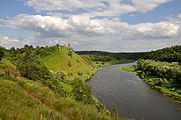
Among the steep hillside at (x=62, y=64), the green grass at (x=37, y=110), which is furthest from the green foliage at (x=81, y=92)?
the steep hillside at (x=62, y=64)

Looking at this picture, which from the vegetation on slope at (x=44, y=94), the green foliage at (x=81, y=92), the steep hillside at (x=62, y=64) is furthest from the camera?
the steep hillside at (x=62, y=64)

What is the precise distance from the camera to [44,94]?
691 inches

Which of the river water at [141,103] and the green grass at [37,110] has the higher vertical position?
the green grass at [37,110]

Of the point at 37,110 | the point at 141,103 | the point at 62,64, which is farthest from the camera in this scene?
the point at 62,64

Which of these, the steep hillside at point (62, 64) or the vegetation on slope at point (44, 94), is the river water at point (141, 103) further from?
the steep hillside at point (62, 64)

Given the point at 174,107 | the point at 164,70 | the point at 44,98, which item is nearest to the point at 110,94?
the point at 174,107

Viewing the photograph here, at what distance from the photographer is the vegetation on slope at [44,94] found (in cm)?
1044

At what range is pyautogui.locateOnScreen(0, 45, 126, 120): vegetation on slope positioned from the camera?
34.2 feet

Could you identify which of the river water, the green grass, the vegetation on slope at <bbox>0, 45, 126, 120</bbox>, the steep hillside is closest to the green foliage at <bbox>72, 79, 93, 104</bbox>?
the vegetation on slope at <bbox>0, 45, 126, 120</bbox>

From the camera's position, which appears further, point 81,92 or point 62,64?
point 62,64

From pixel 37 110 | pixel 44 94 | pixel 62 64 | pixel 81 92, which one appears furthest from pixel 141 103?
pixel 62 64

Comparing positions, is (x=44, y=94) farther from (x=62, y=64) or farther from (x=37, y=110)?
(x=62, y=64)

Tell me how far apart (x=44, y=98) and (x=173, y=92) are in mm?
66166

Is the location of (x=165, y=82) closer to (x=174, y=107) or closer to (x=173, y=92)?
(x=173, y=92)
